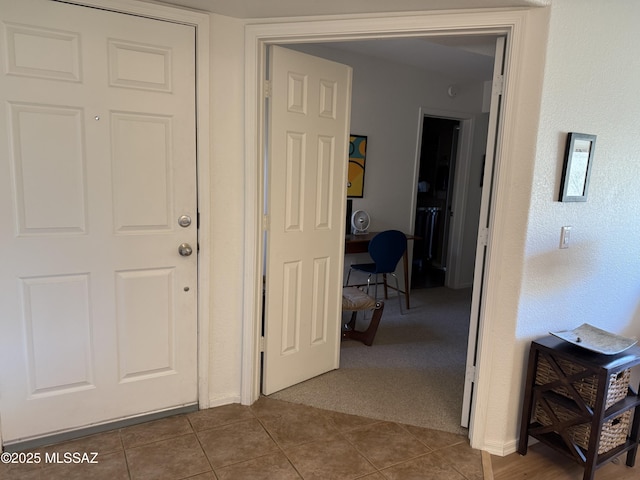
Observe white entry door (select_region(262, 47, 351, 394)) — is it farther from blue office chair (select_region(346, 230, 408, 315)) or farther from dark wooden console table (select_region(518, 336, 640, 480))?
dark wooden console table (select_region(518, 336, 640, 480))

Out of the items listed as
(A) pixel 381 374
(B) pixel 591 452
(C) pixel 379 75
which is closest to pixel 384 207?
(C) pixel 379 75

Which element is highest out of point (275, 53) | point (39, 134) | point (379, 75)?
point (379, 75)

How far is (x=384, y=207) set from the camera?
4.71 metres

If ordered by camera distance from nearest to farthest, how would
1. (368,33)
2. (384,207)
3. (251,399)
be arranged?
(368,33) < (251,399) < (384,207)

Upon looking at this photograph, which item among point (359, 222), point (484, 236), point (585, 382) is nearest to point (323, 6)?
point (484, 236)

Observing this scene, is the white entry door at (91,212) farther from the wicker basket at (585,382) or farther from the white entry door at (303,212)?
the wicker basket at (585,382)

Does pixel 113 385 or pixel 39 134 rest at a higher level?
pixel 39 134

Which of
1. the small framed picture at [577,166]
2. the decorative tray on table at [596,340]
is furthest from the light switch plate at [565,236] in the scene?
the decorative tray on table at [596,340]

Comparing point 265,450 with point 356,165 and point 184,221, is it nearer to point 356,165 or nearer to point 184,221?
point 184,221

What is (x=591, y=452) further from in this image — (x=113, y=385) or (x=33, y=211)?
(x=33, y=211)

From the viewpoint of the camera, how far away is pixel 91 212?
2059 millimetres

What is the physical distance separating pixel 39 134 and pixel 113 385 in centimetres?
123

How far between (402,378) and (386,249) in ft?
4.37

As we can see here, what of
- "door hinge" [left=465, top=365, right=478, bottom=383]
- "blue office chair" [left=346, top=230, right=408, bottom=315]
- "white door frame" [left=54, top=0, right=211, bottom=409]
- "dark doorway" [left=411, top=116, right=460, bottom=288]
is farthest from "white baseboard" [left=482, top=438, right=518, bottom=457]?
"dark doorway" [left=411, top=116, right=460, bottom=288]
